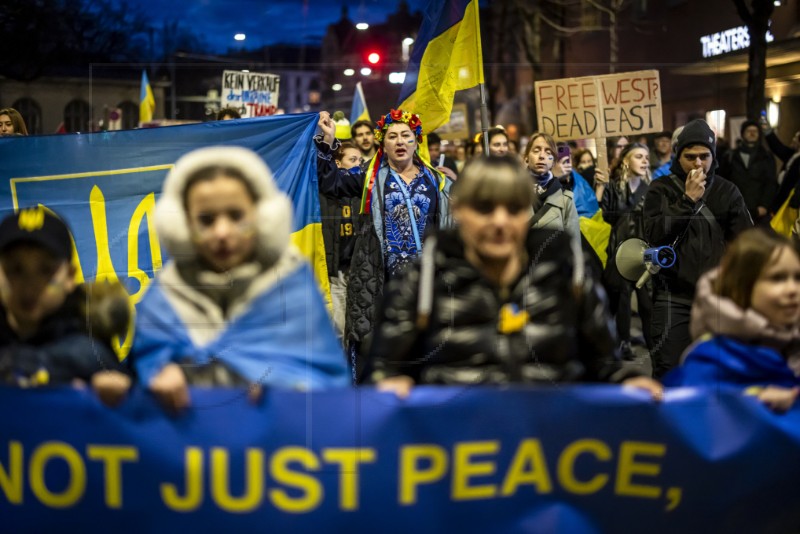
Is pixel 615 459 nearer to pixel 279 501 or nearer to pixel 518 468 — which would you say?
pixel 518 468

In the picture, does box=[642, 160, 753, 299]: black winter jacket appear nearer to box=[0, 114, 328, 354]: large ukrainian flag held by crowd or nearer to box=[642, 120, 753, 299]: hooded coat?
box=[642, 120, 753, 299]: hooded coat

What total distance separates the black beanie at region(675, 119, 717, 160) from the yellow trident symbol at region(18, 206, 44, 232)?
13.7 ft

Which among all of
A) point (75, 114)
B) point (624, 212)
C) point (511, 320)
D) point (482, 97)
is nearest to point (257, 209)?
point (511, 320)

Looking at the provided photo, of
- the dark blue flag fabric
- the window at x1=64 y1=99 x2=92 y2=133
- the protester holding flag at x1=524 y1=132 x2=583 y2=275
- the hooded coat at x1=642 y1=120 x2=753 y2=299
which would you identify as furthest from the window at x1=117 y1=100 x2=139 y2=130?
the dark blue flag fabric

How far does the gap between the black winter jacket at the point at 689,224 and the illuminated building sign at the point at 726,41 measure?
59.6 ft

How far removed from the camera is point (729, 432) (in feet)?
11.1

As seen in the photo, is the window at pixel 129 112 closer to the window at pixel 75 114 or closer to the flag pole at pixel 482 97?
the window at pixel 75 114

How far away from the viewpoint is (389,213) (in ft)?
22.4

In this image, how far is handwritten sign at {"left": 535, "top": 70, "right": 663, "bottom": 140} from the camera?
1000cm

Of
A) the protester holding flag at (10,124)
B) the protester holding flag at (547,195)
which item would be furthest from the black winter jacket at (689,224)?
the protester holding flag at (10,124)

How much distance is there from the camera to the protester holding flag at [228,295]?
3207mm

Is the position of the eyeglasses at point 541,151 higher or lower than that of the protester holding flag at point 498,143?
lower

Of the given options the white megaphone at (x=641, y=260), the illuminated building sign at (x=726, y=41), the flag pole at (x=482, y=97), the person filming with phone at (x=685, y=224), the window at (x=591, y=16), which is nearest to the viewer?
the person filming with phone at (x=685, y=224)

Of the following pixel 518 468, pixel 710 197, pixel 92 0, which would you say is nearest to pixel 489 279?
pixel 518 468
